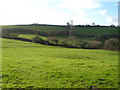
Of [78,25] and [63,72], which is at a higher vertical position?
[78,25]

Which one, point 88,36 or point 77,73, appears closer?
point 77,73

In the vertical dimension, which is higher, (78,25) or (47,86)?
(78,25)

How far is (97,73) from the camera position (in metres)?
10.8

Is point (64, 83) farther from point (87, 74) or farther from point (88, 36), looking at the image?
point (88, 36)

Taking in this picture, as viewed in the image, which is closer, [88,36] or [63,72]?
[63,72]

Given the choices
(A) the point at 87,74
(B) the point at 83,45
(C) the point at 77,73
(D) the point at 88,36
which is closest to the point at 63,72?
(C) the point at 77,73

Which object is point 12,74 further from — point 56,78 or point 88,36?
point 88,36

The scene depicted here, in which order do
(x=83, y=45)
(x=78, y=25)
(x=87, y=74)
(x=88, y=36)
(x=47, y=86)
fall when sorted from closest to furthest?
(x=47, y=86), (x=87, y=74), (x=83, y=45), (x=88, y=36), (x=78, y=25)

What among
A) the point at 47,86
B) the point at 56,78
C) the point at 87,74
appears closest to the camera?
the point at 47,86

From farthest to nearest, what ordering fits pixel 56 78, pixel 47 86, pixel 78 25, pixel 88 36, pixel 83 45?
pixel 78 25 → pixel 88 36 → pixel 83 45 → pixel 56 78 → pixel 47 86

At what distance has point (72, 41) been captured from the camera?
38250 millimetres

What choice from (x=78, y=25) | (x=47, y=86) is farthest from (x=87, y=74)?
(x=78, y=25)

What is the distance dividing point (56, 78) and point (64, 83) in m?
0.90

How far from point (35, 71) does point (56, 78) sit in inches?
79.6
